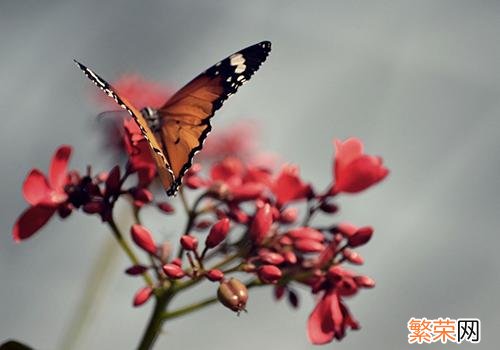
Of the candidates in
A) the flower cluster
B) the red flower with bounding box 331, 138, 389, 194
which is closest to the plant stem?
the flower cluster

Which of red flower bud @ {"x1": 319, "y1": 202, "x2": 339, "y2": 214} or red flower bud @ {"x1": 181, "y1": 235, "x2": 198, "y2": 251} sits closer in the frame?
red flower bud @ {"x1": 181, "y1": 235, "x2": 198, "y2": 251}

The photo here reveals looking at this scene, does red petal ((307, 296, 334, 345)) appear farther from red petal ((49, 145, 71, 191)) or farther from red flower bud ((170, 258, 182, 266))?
red petal ((49, 145, 71, 191))

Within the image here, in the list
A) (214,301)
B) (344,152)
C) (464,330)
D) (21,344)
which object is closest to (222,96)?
(344,152)

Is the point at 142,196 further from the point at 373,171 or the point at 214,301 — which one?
the point at 373,171

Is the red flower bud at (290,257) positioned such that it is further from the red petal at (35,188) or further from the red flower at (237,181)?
the red petal at (35,188)

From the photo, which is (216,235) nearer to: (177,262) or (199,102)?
(177,262)

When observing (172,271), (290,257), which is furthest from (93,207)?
(290,257)

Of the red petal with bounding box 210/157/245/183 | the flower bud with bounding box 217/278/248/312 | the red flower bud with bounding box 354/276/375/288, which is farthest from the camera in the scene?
the red petal with bounding box 210/157/245/183
